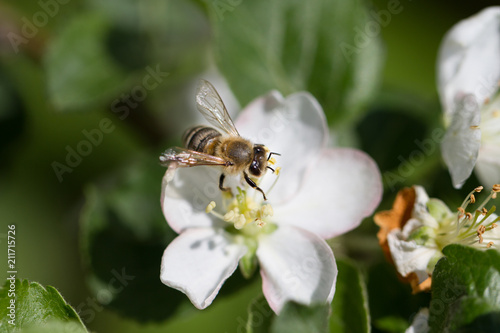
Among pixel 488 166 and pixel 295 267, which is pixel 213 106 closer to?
pixel 295 267

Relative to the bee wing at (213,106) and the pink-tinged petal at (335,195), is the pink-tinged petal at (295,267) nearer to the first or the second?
the pink-tinged petal at (335,195)

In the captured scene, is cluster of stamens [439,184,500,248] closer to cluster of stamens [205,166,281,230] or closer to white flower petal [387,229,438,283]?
white flower petal [387,229,438,283]

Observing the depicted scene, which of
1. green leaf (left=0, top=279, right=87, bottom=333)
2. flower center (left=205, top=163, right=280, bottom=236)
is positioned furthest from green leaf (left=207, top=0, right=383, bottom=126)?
green leaf (left=0, top=279, right=87, bottom=333)

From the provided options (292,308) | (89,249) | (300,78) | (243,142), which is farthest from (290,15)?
(292,308)

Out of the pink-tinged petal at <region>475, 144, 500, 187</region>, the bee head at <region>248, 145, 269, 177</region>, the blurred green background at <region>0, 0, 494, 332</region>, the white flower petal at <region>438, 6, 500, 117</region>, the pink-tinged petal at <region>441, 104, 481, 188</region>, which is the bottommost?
the blurred green background at <region>0, 0, 494, 332</region>

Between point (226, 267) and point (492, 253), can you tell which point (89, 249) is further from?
point (492, 253)
